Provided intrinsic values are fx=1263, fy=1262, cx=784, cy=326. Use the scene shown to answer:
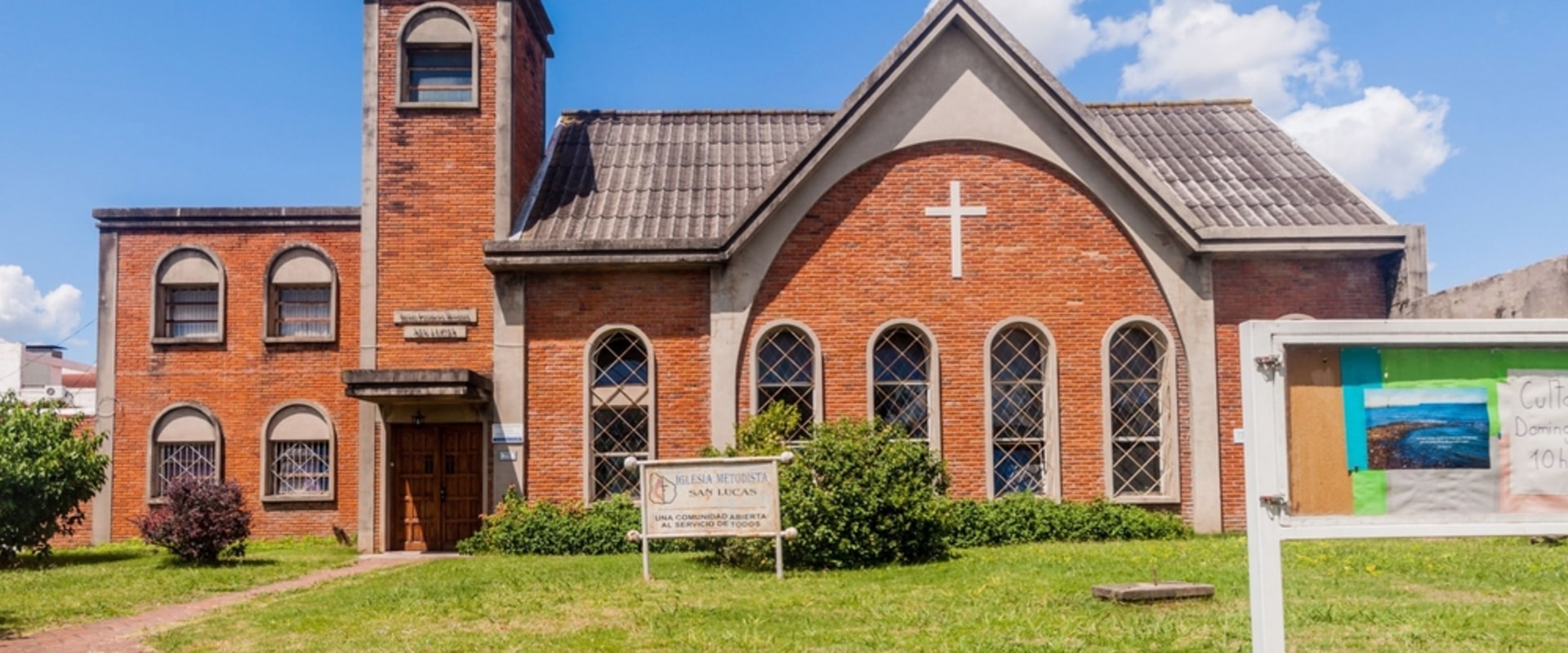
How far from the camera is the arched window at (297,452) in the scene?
21109mm

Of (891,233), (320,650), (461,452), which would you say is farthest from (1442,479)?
(461,452)

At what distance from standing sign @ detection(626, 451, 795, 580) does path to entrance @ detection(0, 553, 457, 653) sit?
4174mm

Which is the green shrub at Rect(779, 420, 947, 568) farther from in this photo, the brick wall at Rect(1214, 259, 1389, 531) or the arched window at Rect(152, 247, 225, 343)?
the arched window at Rect(152, 247, 225, 343)

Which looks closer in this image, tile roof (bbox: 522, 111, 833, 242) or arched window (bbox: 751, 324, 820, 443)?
arched window (bbox: 751, 324, 820, 443)

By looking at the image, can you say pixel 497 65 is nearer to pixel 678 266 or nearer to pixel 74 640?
pixel 678 266

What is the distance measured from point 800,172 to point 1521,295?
11.6 metres

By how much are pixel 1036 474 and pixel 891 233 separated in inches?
161

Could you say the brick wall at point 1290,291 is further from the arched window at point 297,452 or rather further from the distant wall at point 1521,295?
the arched window at point 297,452

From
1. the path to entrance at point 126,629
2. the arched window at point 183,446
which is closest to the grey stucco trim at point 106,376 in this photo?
the arched window at point 183,446

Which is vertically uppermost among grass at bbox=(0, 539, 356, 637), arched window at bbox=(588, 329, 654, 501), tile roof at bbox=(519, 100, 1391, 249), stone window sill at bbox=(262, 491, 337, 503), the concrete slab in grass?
tile roof at bbox=(519, 100, 1391, 249)

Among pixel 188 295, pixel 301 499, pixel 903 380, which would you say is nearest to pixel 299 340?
pixel 188 295

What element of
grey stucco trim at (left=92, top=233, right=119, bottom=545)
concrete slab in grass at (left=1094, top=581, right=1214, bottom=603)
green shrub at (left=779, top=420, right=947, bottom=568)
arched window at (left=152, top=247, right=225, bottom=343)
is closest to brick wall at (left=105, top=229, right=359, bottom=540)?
grey stucco trim at (left=92, top=233, right=119, bottom=545)

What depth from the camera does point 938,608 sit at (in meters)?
10.0

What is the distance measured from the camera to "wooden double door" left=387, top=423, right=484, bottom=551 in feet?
61.7
